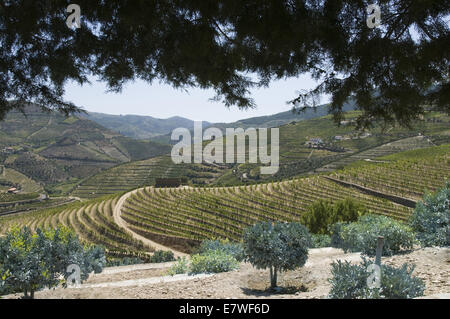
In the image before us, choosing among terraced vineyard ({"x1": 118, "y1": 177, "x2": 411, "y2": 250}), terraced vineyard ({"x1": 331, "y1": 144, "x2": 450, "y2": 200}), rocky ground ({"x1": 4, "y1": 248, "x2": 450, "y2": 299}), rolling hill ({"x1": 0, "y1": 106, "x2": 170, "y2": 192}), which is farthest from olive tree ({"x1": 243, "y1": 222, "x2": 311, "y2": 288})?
rolling hill ({"x1": 0, "y1": 106, "x2": 170, "y2": 192})

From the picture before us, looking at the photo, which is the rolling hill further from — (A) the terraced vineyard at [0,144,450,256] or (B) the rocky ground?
(B) the rocky ground

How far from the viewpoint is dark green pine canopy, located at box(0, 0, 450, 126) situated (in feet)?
7.34

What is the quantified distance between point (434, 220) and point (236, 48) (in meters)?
5.57

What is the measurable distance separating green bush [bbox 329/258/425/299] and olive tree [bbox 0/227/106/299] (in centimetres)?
339

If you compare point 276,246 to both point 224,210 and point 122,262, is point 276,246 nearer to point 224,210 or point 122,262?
point 122,262

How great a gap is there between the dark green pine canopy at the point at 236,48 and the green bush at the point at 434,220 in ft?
11.7

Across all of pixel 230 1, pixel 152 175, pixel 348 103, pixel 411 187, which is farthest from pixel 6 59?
pixel 152 175

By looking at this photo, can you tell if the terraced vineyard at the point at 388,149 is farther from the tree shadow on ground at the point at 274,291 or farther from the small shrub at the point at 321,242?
the tree shadow on ground at the point at 274,291

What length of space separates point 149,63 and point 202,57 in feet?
2.08

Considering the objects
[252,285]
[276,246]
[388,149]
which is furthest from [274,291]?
[388,149]

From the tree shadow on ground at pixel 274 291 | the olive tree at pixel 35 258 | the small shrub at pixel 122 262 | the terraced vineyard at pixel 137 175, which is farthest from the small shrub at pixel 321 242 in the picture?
the terraced vineyard at pixel 137 175
